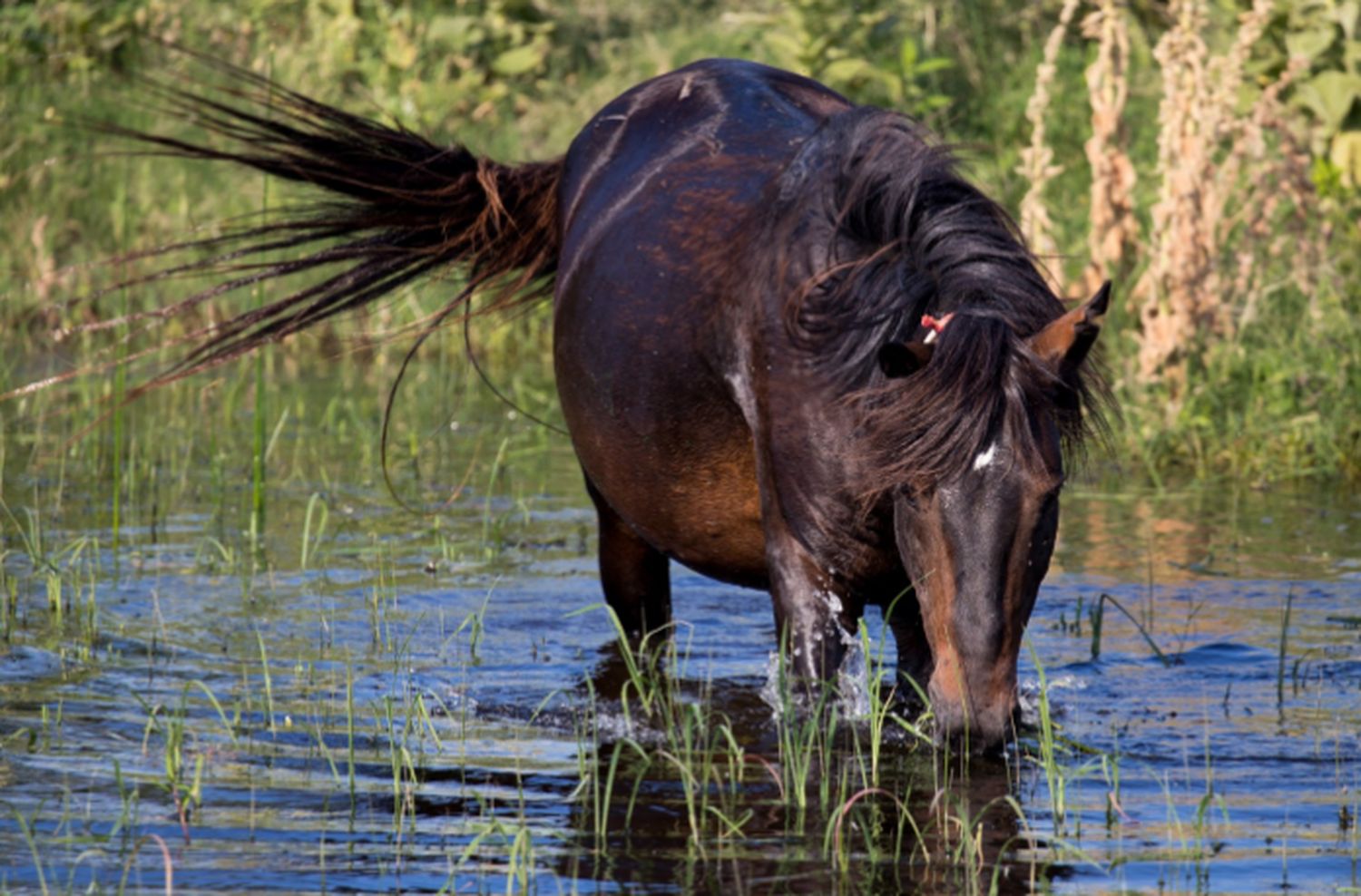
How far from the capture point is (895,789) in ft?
13.5

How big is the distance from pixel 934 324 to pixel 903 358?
0.13 meters

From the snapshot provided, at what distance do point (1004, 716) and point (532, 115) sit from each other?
9377mm

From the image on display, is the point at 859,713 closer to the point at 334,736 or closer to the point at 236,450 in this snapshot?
the point at 334,736

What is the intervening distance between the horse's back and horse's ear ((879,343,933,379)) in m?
0.73

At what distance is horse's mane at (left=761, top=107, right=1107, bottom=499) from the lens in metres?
3.57

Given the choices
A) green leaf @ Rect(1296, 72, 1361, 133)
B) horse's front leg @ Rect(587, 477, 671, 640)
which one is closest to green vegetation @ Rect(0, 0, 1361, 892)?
green leaf @ Rect(1296, 72, 1361, 133)

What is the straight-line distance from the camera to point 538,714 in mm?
4957

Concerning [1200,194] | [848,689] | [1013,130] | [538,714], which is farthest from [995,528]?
[1013,130]

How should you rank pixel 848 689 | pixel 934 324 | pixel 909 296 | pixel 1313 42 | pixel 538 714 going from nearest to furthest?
pixel 934 324, pixel 909 296, pixel 848 689, pixel 538 714, pixel 1313 42

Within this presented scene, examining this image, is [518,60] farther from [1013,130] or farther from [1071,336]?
[1071,336]

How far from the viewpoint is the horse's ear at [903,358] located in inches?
141

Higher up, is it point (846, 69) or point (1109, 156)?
point (846, 69)

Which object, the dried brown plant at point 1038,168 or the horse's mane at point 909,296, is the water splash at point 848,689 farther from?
the dried brown plant at point 1038,168

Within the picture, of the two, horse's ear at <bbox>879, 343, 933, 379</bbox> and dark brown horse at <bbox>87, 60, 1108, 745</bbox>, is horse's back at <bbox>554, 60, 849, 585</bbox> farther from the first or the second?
horse's ear at <bbox>879, 343, 933, 379</bbox>
